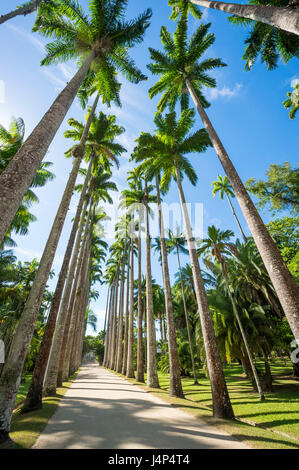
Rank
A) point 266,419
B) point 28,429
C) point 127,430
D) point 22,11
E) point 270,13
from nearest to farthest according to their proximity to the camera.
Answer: point 28,429
point 127,430
point 270,13
point 266,419
point 22,11

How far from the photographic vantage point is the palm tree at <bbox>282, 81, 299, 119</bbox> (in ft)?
66.8

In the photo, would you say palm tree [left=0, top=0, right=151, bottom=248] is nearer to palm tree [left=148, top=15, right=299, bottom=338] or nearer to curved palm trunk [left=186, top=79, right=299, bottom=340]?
palm tree [left=148, top=15, right=299, bottom=338]

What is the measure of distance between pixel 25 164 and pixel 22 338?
4565 millimetres

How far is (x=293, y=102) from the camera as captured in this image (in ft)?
68.7

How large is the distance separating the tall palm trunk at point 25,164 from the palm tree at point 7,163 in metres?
7.53

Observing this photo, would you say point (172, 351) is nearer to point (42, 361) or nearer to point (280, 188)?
point (42, 361)

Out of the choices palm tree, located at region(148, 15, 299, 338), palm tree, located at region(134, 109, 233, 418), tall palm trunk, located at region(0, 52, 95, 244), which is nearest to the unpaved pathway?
tall palm trunk, located at region(0, 52, 95, 244)

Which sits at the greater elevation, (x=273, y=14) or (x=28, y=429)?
(x=273, y=14)

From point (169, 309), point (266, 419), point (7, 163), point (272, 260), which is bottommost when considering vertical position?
point (266, 419)

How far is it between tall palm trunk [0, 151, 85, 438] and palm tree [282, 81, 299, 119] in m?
24.9

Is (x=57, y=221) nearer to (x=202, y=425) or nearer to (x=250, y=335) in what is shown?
(x=202, y=425)

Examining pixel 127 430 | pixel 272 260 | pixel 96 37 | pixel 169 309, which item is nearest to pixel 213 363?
pixel 127 430

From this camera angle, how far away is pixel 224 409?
23.5 feet

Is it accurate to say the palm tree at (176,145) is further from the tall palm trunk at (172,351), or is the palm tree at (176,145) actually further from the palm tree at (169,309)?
the tall palm trunk at (172,351)
